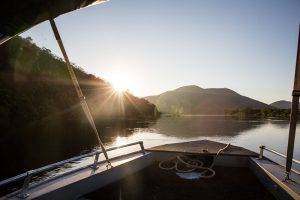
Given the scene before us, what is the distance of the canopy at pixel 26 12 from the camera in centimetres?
288

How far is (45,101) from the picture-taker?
168875 millimetres

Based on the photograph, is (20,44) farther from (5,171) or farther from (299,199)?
(299,199)

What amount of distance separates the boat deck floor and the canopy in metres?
5.24

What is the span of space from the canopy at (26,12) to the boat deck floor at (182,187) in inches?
206

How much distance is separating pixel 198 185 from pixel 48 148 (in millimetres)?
56192

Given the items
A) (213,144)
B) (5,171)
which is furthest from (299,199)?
(5,171)

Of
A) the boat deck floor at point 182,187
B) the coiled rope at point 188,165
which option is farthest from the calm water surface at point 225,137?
the boat deck floor at point 182,187

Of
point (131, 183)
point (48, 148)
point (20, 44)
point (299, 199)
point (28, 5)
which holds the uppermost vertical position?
point (20, 44)

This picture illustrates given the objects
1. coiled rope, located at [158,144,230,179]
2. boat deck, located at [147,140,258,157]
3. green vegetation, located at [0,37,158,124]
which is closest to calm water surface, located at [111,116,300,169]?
boat deck, located at [147,140,258,157]

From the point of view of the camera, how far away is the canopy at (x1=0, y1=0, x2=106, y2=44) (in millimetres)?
2877

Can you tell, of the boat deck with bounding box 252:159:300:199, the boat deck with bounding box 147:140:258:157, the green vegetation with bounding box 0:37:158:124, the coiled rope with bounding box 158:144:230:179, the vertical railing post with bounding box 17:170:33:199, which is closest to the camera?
the vertical railing post with bounding box 17:170:33:199

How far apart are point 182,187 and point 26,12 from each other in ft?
24.1

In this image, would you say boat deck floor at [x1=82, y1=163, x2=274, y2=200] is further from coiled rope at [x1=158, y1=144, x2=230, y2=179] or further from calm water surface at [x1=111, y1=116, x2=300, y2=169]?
calm water surface at [x1=111, y1=116, x2=300, y2=169]

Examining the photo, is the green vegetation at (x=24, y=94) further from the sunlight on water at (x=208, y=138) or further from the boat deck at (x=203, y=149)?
the boat deck at (x=203, y=149)
